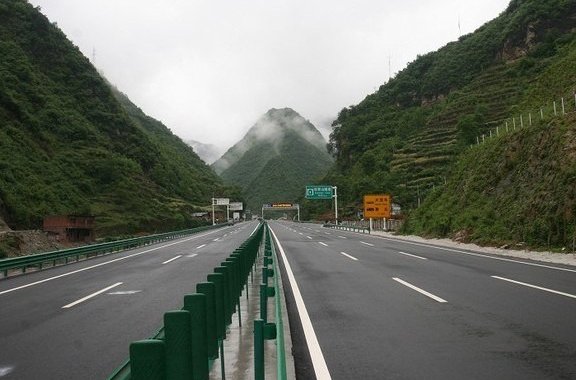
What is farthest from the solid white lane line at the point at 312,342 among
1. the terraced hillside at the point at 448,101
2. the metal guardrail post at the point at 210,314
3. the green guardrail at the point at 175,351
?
the terraced hillside at the point at 448,101

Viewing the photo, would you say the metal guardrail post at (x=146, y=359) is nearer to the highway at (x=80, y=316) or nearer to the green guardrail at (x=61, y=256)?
the highway at (x=80, y=316)

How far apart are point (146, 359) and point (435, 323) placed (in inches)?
251

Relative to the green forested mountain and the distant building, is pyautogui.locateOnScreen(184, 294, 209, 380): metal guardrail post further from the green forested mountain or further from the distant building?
the green forested mountain

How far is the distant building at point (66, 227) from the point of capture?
3981 centimetres

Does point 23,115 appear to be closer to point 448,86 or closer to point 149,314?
point 149,314

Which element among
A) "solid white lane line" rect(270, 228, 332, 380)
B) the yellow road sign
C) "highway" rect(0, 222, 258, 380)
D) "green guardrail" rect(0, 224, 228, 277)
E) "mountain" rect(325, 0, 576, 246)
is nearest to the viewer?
"solid white lane line" rect(270, 228, 332, 380)

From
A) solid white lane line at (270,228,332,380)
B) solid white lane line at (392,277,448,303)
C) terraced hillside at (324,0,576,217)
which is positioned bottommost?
solid white lane line at (270,228,332,380)

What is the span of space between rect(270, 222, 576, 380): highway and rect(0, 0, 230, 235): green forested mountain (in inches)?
1550

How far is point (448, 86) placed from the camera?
10838cm

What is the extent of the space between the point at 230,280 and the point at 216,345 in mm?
2005

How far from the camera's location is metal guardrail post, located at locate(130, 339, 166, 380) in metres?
2.50

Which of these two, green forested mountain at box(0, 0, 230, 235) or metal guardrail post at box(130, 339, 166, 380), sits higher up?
green forested mountain at box(0, 0, 230, 235)

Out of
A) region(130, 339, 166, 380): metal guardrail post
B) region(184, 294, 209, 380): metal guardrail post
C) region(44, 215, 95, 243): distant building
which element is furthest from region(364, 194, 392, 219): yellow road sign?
region(130, 339, 166, 380): metal guardrail post

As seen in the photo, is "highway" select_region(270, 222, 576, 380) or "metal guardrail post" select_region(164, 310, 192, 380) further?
"highway" select_region(270, 222, 576, 380)
